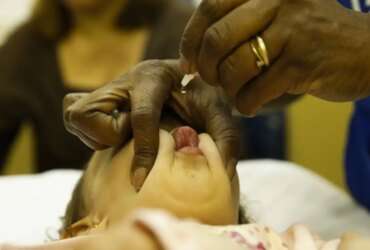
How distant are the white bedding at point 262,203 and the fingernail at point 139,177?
0.39m

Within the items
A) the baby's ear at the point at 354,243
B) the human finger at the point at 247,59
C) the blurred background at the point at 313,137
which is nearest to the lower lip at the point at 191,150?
the human finger at the point at 247,59

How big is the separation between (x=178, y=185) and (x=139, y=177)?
0.05 metres

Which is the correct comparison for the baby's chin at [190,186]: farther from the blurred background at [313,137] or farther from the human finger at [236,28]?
the blurred background at [313,137]

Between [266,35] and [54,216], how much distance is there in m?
0.67

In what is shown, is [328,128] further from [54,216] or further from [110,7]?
[54,216]

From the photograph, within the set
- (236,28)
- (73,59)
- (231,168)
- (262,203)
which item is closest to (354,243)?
(231,168)

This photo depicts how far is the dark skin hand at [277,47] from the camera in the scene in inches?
33.0

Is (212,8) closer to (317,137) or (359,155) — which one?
(359,155)

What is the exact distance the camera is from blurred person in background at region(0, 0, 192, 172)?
2.15 metres

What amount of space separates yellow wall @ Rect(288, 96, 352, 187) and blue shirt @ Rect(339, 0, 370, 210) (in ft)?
1.87

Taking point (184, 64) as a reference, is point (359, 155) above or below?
below

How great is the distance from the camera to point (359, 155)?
140 cm

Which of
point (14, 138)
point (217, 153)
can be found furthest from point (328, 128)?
point (217, 153)

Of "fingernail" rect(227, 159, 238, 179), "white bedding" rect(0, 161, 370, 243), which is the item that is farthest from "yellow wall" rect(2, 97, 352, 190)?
"fingernail" rect(227, 159, 238, 179)
